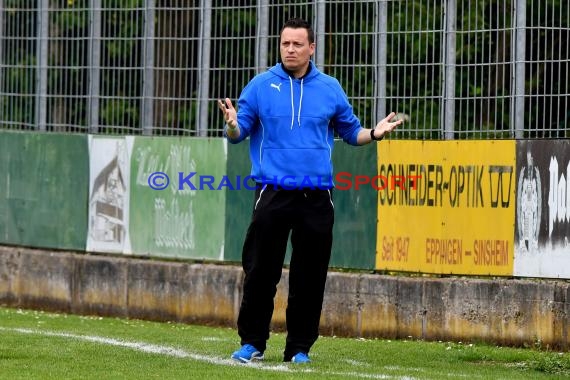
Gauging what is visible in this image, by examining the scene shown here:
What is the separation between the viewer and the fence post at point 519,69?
13734 mm

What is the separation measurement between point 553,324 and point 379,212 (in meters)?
2.05

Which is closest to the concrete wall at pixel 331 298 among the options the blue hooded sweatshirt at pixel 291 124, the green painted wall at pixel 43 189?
the green painted wall at pixel 43 189

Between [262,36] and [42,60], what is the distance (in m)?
2.93

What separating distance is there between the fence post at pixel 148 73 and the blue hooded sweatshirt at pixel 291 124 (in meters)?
5.77

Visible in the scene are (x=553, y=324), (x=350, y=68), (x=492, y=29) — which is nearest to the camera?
(x=553, y=324)

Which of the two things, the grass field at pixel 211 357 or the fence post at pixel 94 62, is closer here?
the grass field at pixel 211 357

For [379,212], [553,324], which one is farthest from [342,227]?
[553,324]

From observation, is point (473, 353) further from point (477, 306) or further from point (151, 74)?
point (151, 74)

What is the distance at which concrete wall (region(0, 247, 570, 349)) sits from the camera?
523 inches

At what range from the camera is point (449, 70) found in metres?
14.2

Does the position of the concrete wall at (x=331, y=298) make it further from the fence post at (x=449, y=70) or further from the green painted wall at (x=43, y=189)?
the fence post at (x=449, y=70)

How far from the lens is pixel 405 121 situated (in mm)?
14531

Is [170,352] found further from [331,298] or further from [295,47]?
[331,298]

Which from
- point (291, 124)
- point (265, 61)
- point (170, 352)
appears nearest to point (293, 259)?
point (291, 124)
